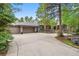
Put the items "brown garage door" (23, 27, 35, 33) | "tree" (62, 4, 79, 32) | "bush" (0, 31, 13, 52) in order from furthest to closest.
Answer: "brown garage door" (23, 27, 35, 33) → "tree" (62, 4, 79, 32) → "bush" (0, 31, 13, 52)

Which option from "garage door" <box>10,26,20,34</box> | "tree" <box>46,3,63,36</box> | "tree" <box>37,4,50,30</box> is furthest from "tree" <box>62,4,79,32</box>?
"garage door" <box>10,26,20,34</box>

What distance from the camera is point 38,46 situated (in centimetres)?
472

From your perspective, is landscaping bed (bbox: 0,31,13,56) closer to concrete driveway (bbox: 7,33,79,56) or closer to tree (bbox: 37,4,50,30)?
concrete driveway (bbox: 7,33,79,56)

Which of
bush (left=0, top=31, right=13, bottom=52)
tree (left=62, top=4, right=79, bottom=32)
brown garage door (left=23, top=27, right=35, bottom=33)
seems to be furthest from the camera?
brown garage door (left=23, top=27, right=35, bottom=33)

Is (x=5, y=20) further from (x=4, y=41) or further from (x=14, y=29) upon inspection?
(x=4, y=41)

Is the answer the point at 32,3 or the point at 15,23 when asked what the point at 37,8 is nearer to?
the point at 32,3

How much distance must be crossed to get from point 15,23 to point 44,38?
2.07 ft

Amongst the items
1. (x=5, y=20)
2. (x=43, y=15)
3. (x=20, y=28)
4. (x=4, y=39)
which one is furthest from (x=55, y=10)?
(x=4, y=39)

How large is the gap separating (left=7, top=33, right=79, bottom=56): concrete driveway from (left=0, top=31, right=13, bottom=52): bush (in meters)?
0.10

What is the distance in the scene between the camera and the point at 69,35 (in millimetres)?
4738

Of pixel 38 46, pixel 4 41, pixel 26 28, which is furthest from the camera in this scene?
pixel 26 28

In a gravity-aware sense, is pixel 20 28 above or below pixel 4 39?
above

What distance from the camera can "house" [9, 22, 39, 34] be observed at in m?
4.75

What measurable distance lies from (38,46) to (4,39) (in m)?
0.66
